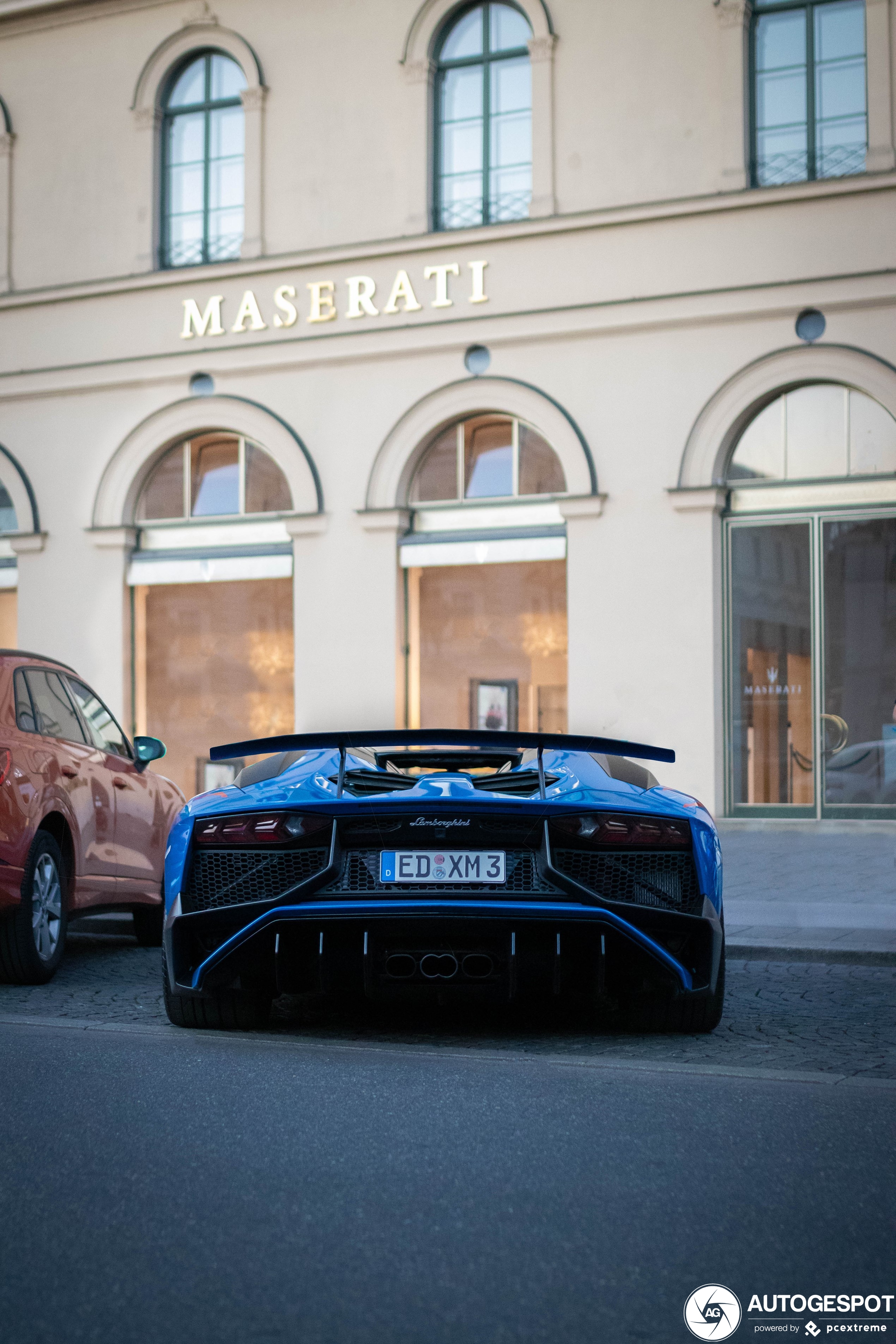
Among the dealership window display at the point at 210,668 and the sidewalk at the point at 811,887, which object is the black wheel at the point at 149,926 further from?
the dealership window display at the point at 210,668

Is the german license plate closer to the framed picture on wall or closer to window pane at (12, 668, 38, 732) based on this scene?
window pane at (12, 668, 38, 732)

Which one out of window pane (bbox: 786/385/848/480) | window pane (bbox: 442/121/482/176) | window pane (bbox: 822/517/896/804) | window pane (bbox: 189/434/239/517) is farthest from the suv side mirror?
window pane (bbox: 442/121/482/176)

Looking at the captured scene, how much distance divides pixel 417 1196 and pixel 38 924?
4014mm

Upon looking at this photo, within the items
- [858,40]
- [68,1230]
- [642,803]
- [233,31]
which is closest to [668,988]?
[642,803]

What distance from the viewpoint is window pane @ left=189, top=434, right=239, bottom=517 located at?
707 inches

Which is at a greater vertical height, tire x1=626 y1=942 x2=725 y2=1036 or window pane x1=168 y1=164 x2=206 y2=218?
window pane x1=168 y1=164 x2=206 y2=218

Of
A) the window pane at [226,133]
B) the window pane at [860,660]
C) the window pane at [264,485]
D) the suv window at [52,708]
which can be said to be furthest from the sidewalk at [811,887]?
the window pane at [226,133]

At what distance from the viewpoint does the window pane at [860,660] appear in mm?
15078

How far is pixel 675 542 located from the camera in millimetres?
15664

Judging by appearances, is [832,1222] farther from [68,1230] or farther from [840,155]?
[840,155]

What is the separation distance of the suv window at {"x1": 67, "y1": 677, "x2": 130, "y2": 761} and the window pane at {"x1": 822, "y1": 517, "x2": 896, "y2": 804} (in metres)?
8.69

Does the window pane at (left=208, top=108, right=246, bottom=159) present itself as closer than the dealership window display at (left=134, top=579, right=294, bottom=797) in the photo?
No

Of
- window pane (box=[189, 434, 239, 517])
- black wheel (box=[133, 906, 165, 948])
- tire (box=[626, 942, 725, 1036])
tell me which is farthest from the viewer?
window pane (box=[189, 434, 239, 517])

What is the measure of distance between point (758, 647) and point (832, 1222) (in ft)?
41.2
